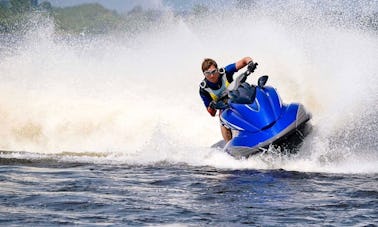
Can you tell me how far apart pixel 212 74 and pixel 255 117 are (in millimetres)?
987

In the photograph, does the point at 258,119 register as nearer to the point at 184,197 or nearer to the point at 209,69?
the point at 209,69

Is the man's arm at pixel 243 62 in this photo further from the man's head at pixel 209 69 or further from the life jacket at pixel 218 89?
the man's head at pixel 209 69

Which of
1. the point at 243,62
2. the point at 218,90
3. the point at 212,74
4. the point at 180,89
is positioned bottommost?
the point at 218,90

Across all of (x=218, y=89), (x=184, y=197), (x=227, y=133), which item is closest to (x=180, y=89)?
(x=218, y=89)

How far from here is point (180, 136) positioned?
1354 cm

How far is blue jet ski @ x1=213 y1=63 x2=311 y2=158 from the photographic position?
9539mm

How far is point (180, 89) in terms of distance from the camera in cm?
1642

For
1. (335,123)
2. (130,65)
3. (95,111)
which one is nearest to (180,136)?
(95,111)

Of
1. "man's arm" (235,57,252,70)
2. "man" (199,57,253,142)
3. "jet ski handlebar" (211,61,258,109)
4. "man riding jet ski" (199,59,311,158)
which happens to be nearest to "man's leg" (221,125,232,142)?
"man" (199,57,253,142)

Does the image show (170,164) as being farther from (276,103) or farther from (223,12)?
(223,12)

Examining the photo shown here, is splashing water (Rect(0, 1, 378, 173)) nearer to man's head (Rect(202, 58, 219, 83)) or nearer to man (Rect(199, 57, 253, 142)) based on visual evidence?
man (Rect(199, 57, 253, 142))

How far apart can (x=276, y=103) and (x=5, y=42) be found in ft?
39.0

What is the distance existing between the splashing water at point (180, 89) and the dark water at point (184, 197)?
945 millimetres

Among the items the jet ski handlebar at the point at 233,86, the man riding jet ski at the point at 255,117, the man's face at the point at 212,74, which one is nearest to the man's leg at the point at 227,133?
the man riding jet ski at the point at 255,117
